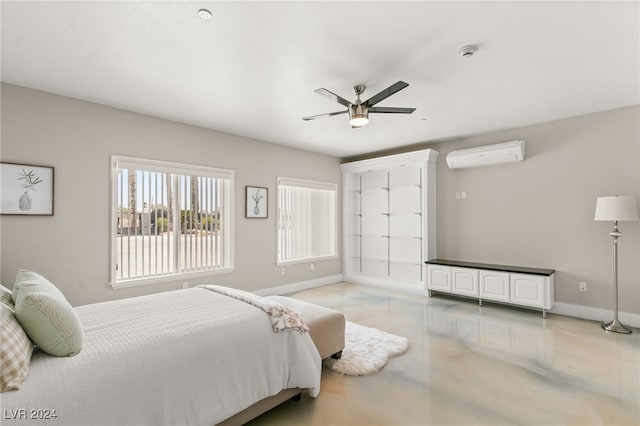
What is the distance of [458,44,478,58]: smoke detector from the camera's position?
2.52 metres

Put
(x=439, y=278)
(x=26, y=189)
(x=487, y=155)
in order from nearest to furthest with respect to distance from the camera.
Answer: (x=26, y=189)
(x=487, y=155)
(x=439, y=278)

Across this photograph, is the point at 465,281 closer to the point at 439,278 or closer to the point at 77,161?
the point at 439,278

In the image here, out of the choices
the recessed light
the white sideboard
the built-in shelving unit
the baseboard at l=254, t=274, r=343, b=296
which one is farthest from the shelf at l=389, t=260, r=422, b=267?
the recessed light

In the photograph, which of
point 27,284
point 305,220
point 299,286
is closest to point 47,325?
point 27,284

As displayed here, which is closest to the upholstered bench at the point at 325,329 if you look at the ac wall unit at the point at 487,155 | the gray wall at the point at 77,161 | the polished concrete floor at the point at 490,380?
the polished concrete floor at the point at 490,380

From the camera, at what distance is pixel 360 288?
6.10 metres

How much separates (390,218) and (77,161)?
5.05 metres

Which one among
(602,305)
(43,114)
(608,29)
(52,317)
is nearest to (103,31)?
(43,114)

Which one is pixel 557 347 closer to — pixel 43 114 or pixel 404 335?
pixel 404 335

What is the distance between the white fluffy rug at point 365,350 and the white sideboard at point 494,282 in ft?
6.41

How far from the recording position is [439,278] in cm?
518

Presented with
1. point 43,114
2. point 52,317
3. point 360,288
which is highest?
point 43,114

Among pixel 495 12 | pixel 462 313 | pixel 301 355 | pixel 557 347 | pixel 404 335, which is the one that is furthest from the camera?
pixel 462 313

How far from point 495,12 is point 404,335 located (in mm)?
3146
